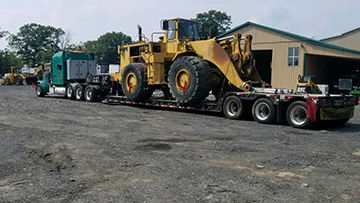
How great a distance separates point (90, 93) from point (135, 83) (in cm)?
492

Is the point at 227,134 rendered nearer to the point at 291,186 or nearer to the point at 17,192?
the point at 291,186

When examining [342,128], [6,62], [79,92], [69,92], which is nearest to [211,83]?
[342,128]

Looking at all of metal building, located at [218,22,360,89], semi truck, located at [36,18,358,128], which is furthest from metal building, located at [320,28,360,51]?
semi truck, located at [36,18,358,128]

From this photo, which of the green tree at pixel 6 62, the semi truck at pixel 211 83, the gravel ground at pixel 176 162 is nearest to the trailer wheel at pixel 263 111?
the semi truck at pixel 211 83

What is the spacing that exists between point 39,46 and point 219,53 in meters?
91.5

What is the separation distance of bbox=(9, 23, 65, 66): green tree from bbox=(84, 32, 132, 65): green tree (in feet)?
30.7

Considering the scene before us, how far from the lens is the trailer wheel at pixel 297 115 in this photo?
11039 mm

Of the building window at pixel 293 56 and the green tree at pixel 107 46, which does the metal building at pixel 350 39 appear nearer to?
the building window at pixel 293 56

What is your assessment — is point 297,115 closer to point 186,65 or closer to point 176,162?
point 186,65

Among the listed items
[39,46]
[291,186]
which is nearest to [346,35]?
[291,186]

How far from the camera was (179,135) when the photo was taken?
9.87 meters

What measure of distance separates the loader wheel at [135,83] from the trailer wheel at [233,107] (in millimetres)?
4552

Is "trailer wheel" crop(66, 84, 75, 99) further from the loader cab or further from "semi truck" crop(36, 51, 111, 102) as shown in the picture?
the loader cab

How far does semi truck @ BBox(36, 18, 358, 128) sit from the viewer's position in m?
11.4
